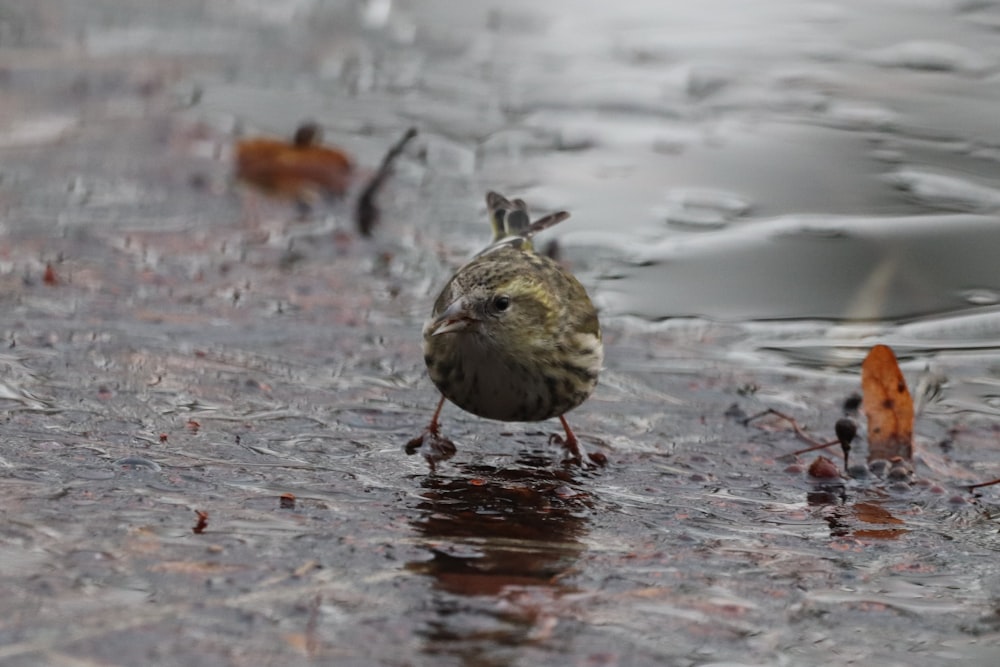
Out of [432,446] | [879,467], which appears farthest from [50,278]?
[879,467]

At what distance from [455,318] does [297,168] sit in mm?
3797

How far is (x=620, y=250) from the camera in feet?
22.4

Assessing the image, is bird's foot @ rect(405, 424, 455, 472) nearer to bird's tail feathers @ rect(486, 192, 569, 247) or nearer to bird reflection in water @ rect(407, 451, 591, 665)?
bird reflection in water @ rect(407, 451, 591, 665)

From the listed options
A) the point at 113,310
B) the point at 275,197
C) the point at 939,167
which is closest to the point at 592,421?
the point at 113,310

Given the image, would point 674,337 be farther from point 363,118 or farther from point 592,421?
point 363,118

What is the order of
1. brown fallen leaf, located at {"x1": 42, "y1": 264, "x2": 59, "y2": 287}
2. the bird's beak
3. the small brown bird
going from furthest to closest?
1. the small brown bird
2. brown fallen leaf, located at {"x1": 42, "y1": 264, "x2": 59, "y2": 287}
3. the bird's beak

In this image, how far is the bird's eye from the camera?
4453 millimetres

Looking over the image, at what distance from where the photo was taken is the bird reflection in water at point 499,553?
113 inches

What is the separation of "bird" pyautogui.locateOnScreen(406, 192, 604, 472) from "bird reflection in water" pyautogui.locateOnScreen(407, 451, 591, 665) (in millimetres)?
173

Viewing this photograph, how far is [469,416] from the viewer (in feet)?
15.9

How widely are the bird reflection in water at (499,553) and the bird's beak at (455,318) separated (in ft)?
1.40

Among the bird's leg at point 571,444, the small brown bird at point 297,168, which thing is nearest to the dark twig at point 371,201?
the small brown bird at point 297,168

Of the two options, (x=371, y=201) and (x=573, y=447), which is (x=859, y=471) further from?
(x=371, y=201)

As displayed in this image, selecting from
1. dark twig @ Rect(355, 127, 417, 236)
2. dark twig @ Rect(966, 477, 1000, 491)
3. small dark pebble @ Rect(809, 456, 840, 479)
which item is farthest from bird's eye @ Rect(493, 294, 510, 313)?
dark twig @ Rect(355, 127, 417, 236)
